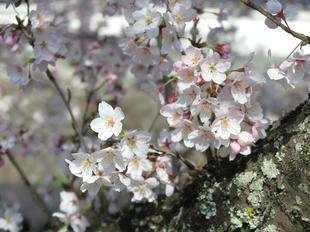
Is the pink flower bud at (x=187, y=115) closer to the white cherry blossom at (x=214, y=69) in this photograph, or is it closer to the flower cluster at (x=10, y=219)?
the white cherry blossom at (x=214, y=69)

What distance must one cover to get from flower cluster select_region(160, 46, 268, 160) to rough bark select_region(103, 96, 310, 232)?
0.22 feet

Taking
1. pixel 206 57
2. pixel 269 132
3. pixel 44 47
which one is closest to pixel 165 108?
pixel 206 57

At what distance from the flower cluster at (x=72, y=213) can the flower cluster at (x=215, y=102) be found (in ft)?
2.28

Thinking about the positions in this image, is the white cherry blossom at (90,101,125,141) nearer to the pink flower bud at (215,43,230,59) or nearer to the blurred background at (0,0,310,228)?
the pink flower bud at (215,43,230,59)

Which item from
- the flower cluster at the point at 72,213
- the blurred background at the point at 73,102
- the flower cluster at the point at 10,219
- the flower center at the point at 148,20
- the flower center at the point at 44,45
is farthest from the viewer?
the blurred background at the point at 73,102

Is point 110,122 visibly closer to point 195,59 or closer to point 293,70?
point 195,59

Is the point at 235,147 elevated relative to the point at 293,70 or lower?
lower

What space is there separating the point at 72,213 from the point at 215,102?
0.88 metres

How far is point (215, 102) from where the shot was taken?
69.2 inches

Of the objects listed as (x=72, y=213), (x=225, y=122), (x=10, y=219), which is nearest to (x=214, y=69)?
(x=225, y=122)

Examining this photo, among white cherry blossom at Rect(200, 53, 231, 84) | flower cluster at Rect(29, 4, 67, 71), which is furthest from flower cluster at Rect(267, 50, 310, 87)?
flower cluster at Rect(29, 4, 67, 71)

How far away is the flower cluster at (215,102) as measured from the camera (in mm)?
1766

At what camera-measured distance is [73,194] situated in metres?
2.43

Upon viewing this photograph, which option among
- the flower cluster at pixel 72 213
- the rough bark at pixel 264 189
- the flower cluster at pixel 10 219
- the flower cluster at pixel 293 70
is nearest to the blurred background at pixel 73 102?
the flower cluster at pixel 10 219
